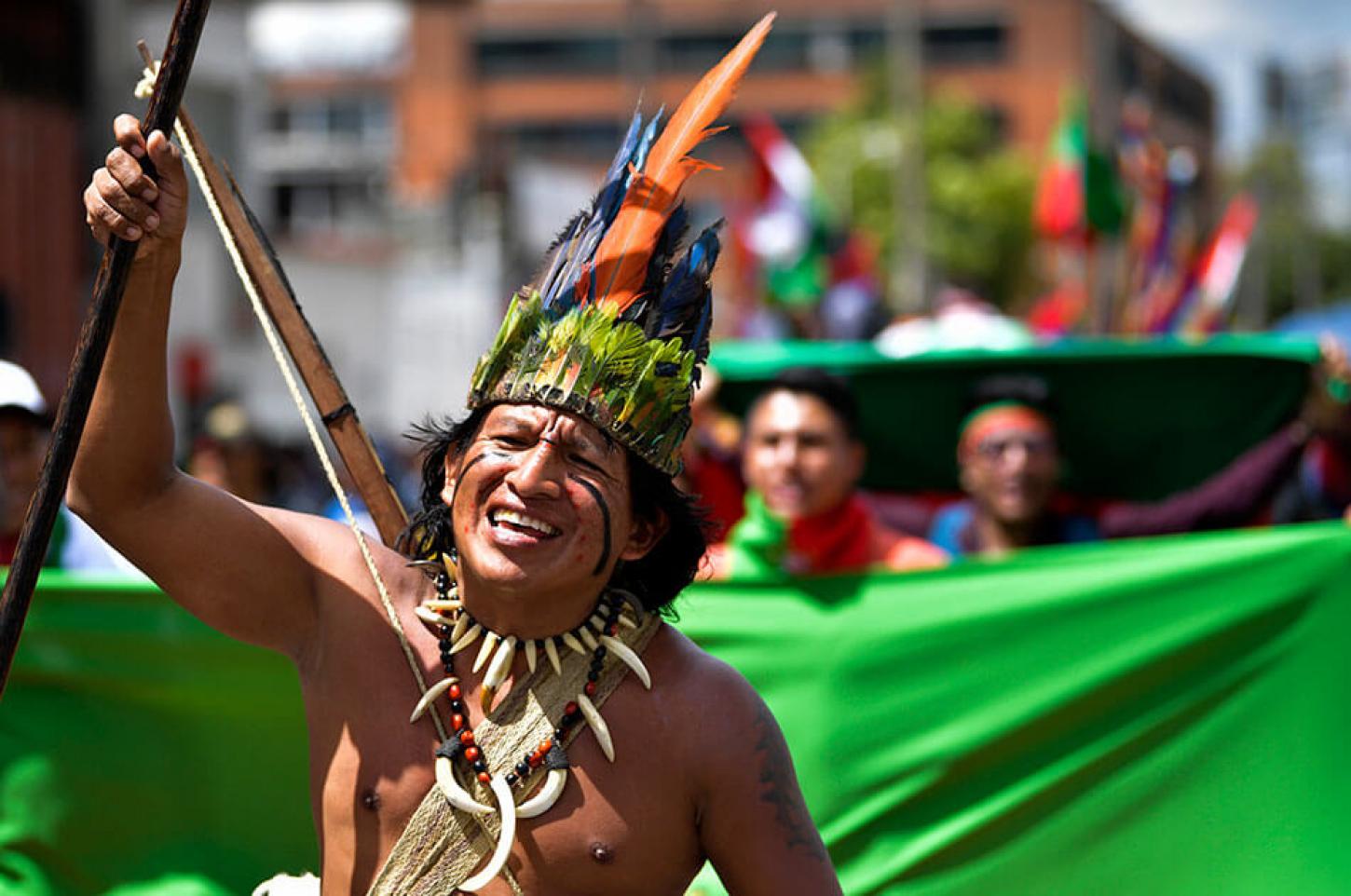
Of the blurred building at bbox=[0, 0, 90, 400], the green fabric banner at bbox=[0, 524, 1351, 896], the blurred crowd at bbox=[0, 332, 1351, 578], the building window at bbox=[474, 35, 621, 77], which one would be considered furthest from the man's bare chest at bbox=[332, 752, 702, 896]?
the building window at bbox=[474, 35, 621, 77]

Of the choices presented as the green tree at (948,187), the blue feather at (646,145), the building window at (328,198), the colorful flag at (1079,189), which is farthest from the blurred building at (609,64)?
the blue feather at (646,145)

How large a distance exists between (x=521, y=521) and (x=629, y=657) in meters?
0.28

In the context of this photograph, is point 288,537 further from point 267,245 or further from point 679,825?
point 679,825

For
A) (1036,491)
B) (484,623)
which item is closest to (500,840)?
(484,623)

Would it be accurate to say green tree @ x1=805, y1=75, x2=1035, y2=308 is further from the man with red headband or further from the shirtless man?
the shirtless man

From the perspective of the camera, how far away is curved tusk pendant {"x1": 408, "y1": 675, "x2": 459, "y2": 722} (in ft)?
8.54

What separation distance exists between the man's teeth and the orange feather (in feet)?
1.16

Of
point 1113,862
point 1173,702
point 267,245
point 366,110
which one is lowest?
point 1113,862

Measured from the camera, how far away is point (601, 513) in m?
2.60

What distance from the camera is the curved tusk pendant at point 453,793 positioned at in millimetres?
2531

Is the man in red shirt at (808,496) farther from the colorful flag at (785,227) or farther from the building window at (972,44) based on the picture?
the building window at (972,44)

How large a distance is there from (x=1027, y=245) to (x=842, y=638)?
141 feet

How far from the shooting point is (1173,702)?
4.02 metres

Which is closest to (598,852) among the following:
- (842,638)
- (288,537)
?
(288,537)
